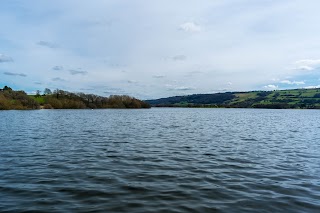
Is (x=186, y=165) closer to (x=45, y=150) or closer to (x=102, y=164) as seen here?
(x=102, y=164)

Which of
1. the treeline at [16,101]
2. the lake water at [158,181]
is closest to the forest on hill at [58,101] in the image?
the treeline at [16,101]

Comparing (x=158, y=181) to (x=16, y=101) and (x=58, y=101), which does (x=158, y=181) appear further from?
(x=58, y=101)

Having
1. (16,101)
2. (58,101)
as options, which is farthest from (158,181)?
(58,101)

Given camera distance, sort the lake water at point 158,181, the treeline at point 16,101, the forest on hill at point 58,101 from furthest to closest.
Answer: the forest on hill at point 58,101
the treeline at point 16,101
the lake water at point 158,181

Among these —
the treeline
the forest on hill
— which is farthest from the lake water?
the forest on hill

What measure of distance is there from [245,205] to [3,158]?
586 inches

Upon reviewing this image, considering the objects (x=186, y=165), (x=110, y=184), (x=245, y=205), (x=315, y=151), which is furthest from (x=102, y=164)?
(x=315, y=151)

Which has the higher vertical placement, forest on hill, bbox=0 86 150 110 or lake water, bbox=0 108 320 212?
forest on hill, bbox=0 86 150 110

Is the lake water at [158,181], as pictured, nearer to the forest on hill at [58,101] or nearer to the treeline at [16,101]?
the treeline at [16,101]

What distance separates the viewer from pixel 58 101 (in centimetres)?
15962

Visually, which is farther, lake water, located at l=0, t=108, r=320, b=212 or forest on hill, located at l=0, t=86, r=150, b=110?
forest on hill, located at l=0, t=86, r=150, b=110

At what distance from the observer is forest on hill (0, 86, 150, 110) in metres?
133

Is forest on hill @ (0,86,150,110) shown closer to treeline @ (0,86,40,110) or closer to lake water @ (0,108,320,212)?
treeline @ (0,86,40,110)

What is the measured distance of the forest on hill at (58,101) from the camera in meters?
133
